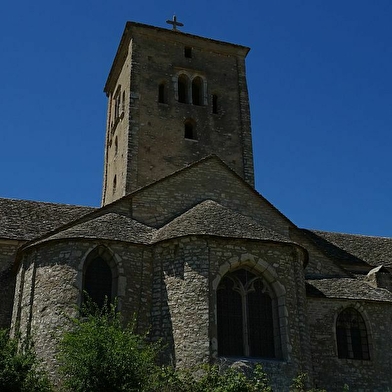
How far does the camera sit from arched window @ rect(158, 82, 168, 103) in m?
29.1

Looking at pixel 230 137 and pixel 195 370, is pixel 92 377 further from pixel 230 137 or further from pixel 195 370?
pixel 230 137

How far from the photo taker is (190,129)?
2894 cm

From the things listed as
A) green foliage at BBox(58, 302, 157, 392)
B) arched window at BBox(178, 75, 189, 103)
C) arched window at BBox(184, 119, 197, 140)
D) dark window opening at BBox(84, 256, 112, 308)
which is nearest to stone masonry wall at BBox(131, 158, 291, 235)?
dark window opening at BBox(84, 256, 112, 308)

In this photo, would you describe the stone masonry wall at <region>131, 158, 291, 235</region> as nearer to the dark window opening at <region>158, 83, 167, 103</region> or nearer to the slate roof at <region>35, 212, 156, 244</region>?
the slate roof at <region>35, 212, 156, 244</region>

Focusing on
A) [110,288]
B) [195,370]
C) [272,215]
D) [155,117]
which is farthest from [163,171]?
[195,370]

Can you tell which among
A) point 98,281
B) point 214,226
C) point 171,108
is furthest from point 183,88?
point 98,281

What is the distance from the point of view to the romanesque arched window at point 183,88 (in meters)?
29.8

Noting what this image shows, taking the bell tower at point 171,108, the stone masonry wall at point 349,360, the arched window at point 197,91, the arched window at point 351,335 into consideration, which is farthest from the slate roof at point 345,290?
the arched window at point 197,91

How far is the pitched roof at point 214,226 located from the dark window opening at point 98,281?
6.20 feet

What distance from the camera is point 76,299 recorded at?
55.8 ft

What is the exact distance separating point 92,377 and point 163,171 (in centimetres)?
1399

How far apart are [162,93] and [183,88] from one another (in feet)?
4.44

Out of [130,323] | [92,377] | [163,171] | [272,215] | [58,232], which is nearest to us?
[92,377]

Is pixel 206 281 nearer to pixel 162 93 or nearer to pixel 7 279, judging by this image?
pixel 7 279
